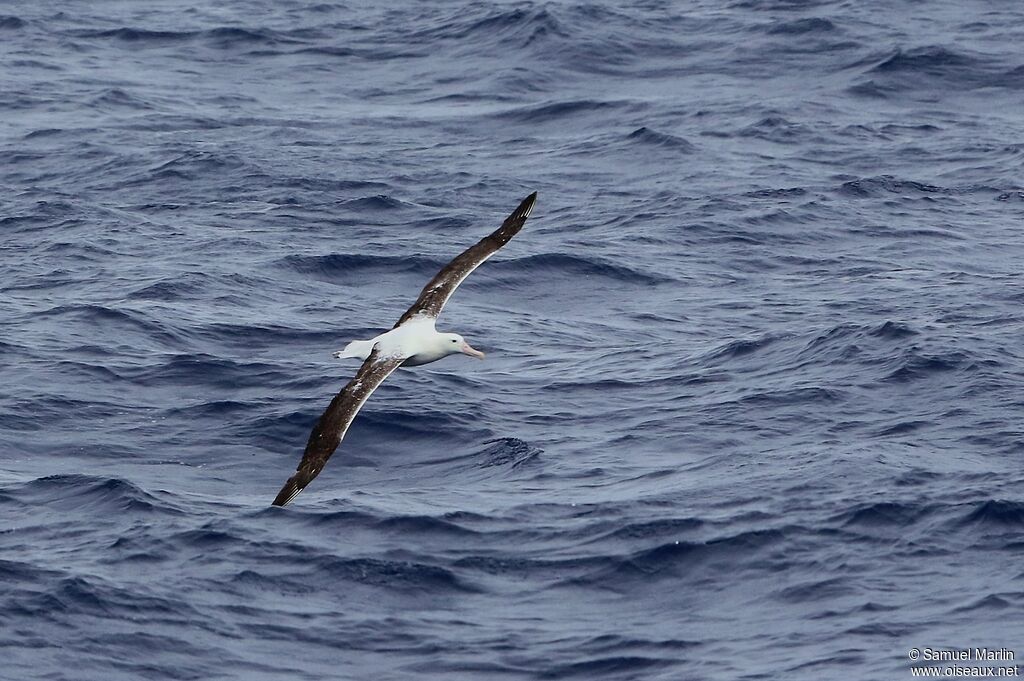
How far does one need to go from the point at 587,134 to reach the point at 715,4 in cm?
1055

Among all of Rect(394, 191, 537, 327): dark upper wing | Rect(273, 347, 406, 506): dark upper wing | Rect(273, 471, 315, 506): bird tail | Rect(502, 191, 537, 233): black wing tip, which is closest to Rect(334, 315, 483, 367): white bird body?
Rect(394, 191, 537, 327): dark upper wing

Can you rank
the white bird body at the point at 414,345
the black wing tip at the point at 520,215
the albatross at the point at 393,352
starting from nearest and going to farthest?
the albatross at the point at 393,352
the white bird body at the point at 414,345
the black wing tip at the point at 520,215

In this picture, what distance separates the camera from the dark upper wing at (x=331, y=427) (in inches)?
607

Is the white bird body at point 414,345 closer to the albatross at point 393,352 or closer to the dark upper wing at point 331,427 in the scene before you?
the albatross at point 393,352

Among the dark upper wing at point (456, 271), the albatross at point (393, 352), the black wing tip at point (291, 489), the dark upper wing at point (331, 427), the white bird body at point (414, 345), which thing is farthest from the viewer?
the dark upper wing at point (456, 271)

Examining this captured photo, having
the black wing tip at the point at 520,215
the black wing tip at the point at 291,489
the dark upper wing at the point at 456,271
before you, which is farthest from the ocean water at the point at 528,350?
the black wing tip at the point at 520,215

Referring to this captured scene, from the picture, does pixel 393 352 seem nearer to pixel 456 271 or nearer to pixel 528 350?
pixel 456 271

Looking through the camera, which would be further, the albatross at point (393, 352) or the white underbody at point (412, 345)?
the white underbody at point (412, 345)

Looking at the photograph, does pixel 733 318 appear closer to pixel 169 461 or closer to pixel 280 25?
pixel 169 461

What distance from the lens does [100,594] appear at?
16219mm

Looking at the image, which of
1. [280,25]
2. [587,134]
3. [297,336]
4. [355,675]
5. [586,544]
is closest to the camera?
[355,675]

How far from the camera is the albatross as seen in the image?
15.7 meters

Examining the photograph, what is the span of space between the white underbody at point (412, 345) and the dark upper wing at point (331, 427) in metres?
0.55

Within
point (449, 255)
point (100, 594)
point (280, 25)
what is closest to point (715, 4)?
point (280, 25)
